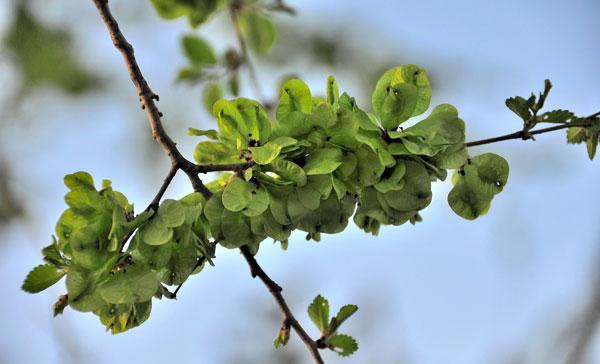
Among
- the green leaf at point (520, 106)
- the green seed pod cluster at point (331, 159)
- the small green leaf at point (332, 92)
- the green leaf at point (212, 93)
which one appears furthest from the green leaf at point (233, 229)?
the green leaf at point (212, 93)

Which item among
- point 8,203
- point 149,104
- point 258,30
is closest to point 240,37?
point 258,30

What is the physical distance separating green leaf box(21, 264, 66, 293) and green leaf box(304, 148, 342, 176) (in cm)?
18

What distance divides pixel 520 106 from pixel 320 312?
23 centimetres

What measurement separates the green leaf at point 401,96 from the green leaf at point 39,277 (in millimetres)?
252

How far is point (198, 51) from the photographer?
33.3 inches

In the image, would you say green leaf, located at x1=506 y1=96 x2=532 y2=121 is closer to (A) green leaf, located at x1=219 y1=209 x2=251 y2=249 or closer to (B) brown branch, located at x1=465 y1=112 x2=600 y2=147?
(B) brown branch, located at x1=465 y1=112 x2=600 y2=147

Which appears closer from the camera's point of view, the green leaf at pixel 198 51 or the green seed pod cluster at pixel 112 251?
the green seed pod cluster at pixel 112 251

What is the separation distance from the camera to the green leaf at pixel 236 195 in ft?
1.42

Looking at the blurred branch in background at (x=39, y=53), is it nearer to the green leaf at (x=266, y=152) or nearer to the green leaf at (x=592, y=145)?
the green leaf at (x=266, y=152)

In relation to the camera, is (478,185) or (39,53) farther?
(39,53)

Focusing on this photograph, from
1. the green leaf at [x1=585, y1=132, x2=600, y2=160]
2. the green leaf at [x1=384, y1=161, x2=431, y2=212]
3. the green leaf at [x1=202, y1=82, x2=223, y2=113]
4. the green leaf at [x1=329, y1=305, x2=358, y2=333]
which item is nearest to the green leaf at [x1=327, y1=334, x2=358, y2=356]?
the green leaf at [x1=329, y1=305, x2=358, y2=333]

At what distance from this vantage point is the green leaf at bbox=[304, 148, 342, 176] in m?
0.43

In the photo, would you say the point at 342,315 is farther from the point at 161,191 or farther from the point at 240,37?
the point at 240,37

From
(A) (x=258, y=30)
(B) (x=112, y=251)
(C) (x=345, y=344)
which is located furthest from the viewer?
(A) (x=258, y=30)
